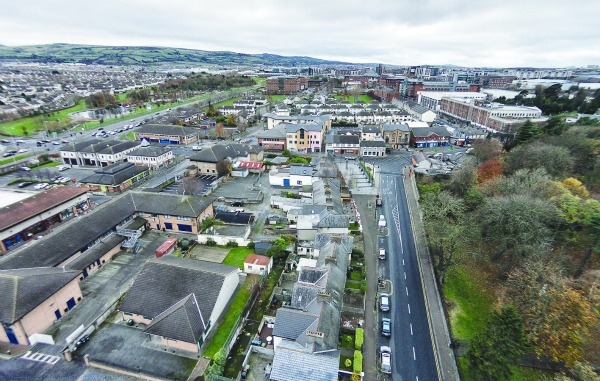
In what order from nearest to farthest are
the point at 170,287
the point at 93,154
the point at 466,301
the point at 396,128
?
the point at 170,287
the point at 466,301
the point at 93,154
the point at 396,128

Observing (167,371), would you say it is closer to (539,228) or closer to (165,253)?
(165,253)

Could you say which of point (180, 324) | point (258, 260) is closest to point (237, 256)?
point (258, 260)

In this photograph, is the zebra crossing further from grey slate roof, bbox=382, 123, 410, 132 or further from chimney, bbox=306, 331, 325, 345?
grey slate roof, bbox=382, 123, 410, 132

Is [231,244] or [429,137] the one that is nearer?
[231,244]

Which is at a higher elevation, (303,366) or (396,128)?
(396,128)

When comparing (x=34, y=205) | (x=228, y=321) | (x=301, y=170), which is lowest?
(x=228, y=321)

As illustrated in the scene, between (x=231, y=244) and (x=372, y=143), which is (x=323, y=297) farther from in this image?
(x=372, y=143)

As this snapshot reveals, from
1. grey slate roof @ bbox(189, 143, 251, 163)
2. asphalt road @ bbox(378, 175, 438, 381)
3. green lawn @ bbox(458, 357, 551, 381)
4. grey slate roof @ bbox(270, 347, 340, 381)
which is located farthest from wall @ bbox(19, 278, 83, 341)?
grey slate roof @ bbox(189, 143, 251, 163)
